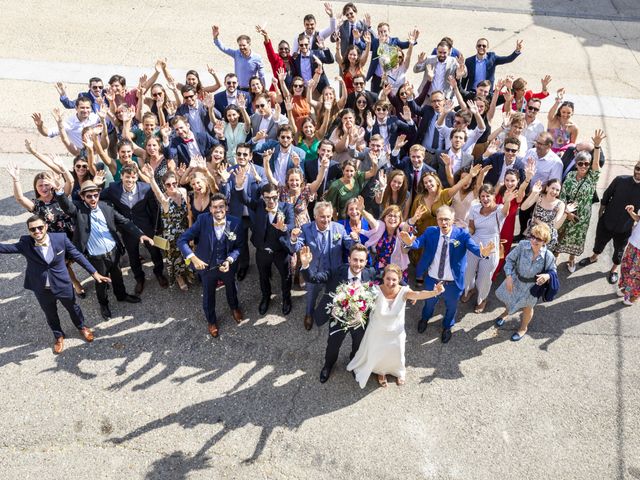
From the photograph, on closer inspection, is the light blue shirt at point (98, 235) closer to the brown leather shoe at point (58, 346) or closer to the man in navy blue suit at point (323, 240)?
the brown leather shoe at point (58, 346)

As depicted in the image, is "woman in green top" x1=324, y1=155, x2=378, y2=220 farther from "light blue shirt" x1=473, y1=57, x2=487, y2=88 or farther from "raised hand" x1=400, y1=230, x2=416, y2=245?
"light blue shirt" x1=473, y1=57, x2=487, y2=88

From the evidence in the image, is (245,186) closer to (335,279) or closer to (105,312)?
(335,279)

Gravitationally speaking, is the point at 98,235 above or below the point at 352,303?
above

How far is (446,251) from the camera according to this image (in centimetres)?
625

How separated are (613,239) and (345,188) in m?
4.13

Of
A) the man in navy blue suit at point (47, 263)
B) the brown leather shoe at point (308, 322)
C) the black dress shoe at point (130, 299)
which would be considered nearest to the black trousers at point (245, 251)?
the brown leather shoe at point (308, 322)

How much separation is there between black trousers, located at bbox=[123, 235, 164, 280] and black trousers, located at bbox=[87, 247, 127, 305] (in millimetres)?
220

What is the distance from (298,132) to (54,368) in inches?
202

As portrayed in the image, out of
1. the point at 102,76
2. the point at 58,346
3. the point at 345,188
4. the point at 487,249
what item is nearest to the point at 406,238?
the point at 487,249

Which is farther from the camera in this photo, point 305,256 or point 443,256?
point 443,256

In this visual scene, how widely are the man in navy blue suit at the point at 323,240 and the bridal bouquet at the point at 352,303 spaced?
691 mm

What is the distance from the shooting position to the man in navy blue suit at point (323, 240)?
6.20m

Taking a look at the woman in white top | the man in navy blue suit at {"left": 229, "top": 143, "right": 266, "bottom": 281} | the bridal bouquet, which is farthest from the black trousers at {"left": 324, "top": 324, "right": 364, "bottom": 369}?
the woman in white top

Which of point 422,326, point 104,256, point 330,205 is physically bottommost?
point 422,326
